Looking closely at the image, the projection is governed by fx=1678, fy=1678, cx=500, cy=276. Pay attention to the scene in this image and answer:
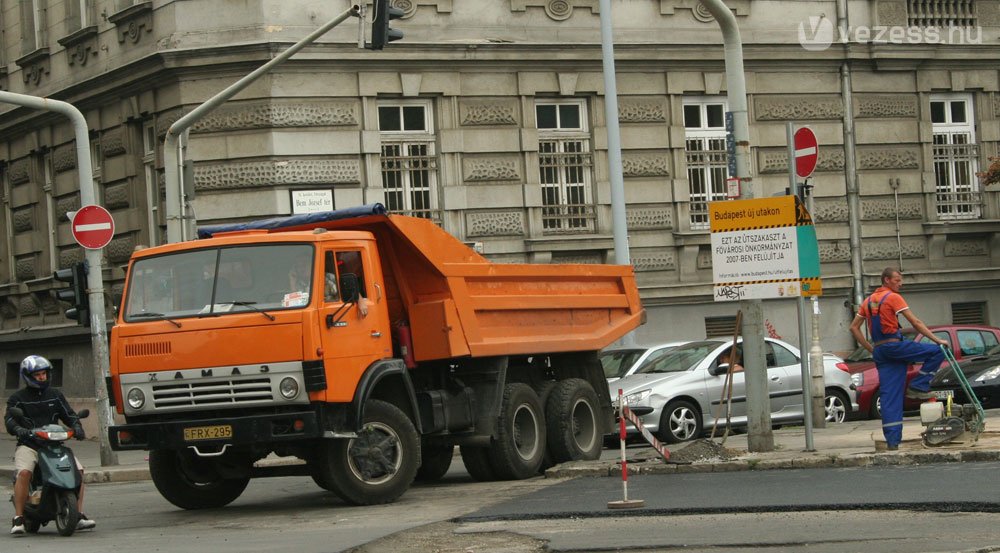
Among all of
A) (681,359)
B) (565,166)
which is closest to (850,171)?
(565,166)

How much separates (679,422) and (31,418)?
30.9 feet

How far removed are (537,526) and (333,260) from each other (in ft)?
12.2

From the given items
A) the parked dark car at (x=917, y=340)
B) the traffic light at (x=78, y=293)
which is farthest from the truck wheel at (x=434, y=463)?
the parked dark car at (x=917, y=340)

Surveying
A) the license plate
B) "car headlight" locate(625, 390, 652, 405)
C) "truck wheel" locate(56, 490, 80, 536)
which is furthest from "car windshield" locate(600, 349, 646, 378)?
"truck wheel" locate(56, 490, 80, 536)

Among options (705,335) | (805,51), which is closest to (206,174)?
(705,335)

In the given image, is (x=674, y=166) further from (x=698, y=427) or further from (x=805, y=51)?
(x=698, y=427)

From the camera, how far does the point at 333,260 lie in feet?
48.4

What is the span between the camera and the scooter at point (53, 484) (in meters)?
13.5

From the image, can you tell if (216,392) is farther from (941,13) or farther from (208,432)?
(941,13)

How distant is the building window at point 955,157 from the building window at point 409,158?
995 centimetres

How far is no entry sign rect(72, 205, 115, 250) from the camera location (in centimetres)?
2125

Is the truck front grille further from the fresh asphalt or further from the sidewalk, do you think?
the sidewalk

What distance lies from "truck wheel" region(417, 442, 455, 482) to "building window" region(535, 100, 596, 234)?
35.3 feet

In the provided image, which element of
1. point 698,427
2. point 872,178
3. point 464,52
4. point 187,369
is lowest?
point 698,427
